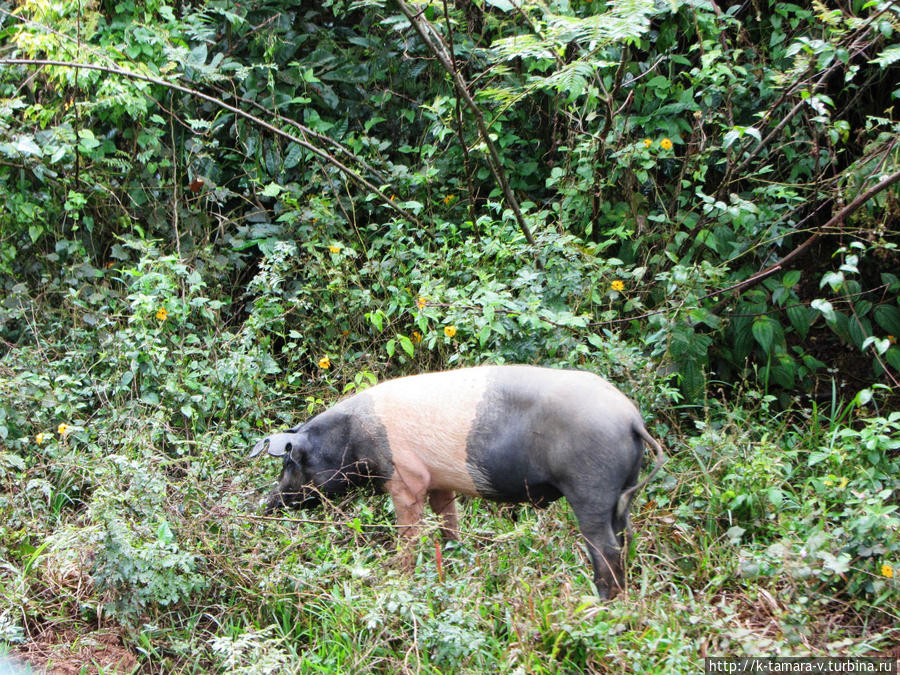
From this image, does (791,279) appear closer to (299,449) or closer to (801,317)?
(801,317)

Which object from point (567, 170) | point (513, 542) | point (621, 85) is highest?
point (621, 85)

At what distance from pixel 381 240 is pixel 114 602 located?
10.0ft

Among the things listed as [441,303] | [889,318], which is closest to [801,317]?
[889,318]

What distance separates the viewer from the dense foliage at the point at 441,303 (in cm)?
374

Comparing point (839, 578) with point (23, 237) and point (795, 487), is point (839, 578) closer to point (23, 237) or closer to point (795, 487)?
point (795, 487)

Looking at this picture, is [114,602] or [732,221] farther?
[732,221]

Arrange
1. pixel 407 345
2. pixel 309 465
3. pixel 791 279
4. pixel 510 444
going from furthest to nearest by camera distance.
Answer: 1. pixel 791 279
2. pixel 407 345
3. pixel 309 465
4. pixel 510 444

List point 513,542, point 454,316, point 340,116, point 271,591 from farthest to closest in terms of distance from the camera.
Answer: point 340,116 → point 454,316 → point 513,542 → point 271,591

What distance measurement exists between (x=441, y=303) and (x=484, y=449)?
1308mm

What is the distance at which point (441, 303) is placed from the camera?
5094mm

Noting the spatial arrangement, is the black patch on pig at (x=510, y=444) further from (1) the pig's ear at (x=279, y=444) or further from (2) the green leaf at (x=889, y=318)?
(2) the green leaf at (x=889, y=318)

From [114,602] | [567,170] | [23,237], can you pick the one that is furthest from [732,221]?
[23,237]

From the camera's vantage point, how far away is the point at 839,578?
3615mm

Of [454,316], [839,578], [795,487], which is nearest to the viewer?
[839,578]
